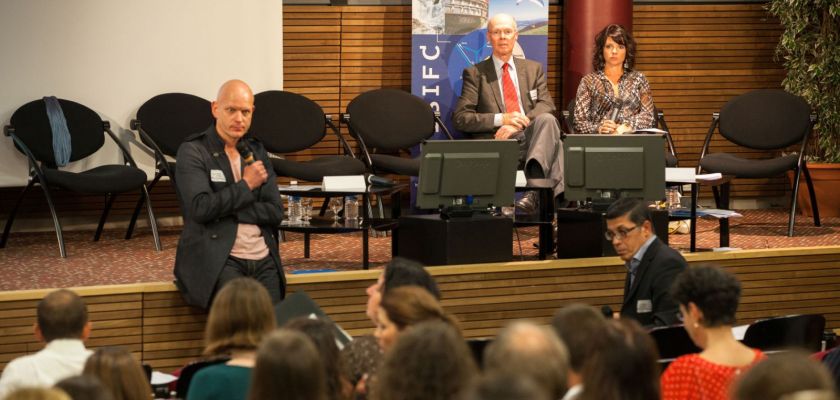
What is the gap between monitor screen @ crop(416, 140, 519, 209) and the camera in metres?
5.78

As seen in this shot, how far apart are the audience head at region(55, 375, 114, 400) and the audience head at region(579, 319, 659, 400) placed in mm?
974

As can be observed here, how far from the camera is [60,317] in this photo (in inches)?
139

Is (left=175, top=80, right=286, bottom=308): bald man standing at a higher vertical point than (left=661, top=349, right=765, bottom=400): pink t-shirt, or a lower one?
higher

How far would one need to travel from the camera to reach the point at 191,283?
5.17 metres

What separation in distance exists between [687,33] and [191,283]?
500cm

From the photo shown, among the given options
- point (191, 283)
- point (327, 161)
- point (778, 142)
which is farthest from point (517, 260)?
point (778, 142)

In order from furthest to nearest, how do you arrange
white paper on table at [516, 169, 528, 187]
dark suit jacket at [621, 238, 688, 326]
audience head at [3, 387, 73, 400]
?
white paper on table at [516, 169, 528, 187], dark suit jacket at [621, 238, 688, 326], audience head at [3, 387, 73, 400]

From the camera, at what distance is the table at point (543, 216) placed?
6.31 m

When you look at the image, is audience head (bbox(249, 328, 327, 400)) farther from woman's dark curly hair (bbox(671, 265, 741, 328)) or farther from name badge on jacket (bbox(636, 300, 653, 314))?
name badge on jacket (bbox(636, 300, 653, 314))

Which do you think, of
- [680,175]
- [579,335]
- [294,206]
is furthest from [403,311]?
[680,175]

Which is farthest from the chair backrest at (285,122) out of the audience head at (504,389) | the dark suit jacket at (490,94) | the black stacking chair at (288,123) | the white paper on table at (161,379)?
the audience head at (504,389)

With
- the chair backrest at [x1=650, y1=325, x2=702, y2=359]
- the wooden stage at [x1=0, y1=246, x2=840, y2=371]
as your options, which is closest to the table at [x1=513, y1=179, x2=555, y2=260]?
the wooden stage at [x1=0, y1=246, x2=840, y2=371]

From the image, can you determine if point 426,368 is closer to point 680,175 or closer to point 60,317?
point 60,317

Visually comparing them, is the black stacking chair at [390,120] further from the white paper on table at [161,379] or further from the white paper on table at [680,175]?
the white paper on table at [161,379]
